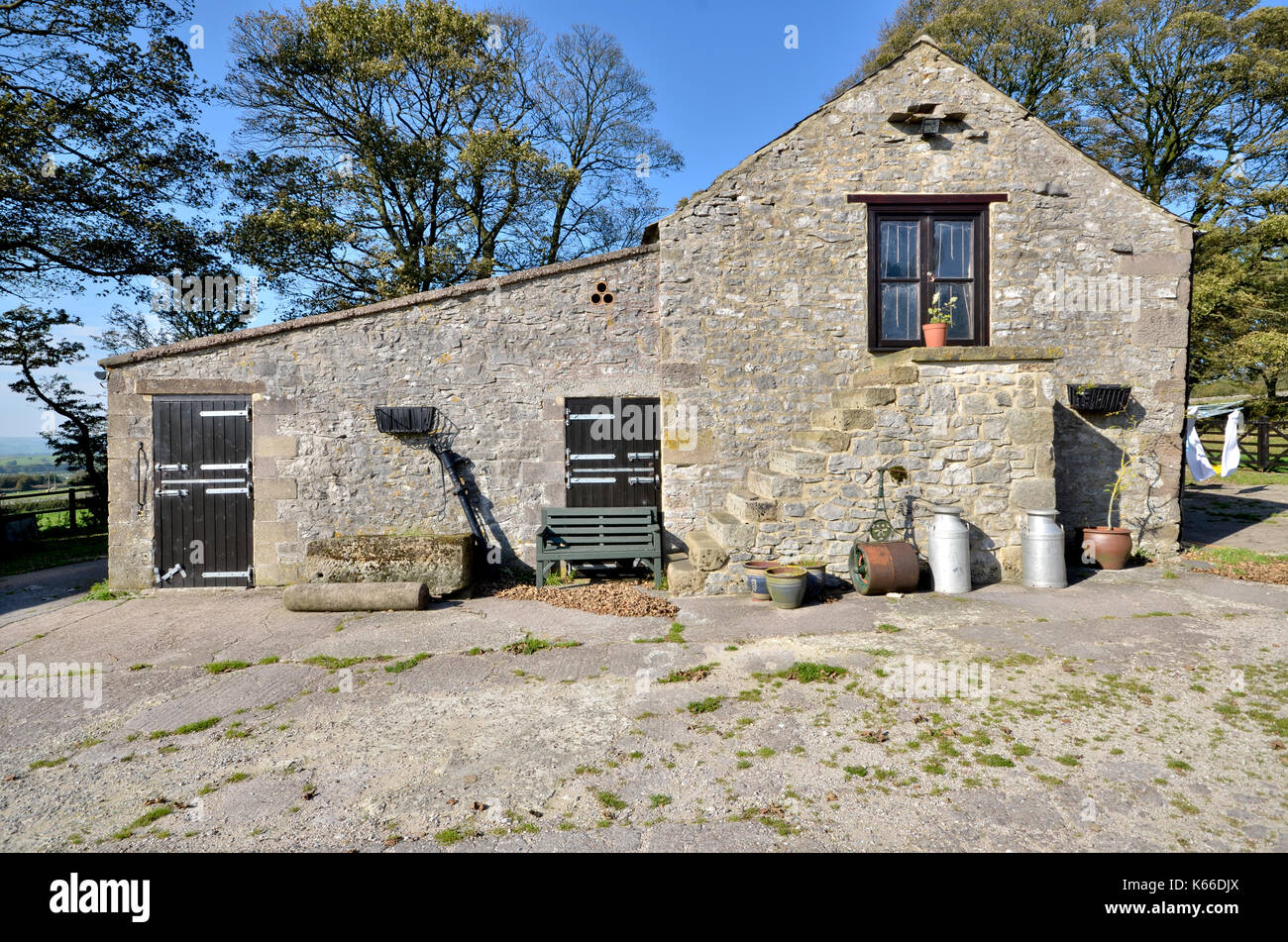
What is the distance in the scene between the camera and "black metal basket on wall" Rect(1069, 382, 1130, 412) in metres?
7.48

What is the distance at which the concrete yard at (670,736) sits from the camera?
266 centimetres

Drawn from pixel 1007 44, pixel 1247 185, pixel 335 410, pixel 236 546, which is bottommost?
pixel 236 546

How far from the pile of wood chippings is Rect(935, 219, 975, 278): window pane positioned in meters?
5.93

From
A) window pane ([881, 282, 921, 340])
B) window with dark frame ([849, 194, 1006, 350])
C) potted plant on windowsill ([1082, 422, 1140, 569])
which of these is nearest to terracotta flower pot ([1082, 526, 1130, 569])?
potted plant on windowsill ([1082, 422, 1140, 569])

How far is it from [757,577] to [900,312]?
4.45 metres

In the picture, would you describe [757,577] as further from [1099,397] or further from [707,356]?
[1099,397]

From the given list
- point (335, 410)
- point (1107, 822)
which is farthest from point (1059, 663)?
point (335, 410)

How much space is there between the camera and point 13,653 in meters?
5.13

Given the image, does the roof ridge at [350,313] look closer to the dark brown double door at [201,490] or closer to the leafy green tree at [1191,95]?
the dark brown double door at [201,490]

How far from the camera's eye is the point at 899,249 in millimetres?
7922

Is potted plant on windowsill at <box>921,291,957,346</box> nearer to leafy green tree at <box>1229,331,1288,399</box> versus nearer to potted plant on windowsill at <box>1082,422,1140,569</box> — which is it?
potted plant on windowsill at <box>1082,422,1140,569</box>

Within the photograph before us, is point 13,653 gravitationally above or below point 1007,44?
below
